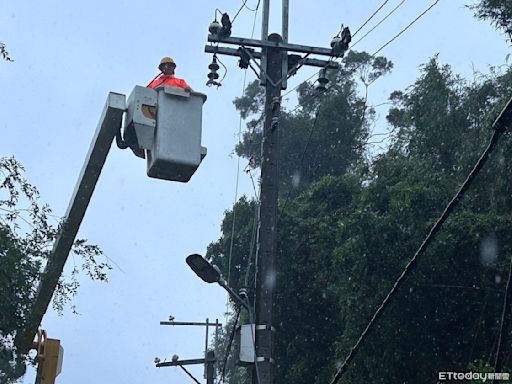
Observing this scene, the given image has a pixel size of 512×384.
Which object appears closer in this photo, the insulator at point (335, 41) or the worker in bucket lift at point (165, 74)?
the worker in bucket lift at point (165, 74)

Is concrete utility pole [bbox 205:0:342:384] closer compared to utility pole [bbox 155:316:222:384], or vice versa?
concrete utility pole [bbox 205:0:342:384]

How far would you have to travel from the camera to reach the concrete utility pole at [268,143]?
1016cm

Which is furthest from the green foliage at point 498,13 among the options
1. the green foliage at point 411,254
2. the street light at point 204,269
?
the street light at point 204,269

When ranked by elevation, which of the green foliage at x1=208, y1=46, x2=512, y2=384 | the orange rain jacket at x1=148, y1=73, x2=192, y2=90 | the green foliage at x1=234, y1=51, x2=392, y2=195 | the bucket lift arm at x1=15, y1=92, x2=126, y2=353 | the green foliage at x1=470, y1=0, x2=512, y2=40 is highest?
the green foliage at x1=234, y1=51, x2=392, y2=195

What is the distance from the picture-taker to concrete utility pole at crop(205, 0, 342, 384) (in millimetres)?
10164

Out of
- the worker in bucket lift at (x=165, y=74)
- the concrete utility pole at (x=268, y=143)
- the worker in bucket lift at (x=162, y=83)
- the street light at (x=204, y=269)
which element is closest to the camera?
the worker in bucket lift at (x=162, y=83)

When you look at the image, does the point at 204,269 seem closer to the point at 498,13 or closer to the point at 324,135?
the point at 498,13

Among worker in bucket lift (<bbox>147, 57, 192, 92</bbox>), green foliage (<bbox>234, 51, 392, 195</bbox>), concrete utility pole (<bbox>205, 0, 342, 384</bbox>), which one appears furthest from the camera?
green foliage (<bbox>234, 51, 392, 195</bbox>)

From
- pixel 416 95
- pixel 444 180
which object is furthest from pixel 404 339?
pixel 416 95

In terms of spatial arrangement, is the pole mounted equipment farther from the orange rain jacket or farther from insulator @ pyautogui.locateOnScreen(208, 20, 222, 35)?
the orange rain jacket

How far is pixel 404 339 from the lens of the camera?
19.5 meters

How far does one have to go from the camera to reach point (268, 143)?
10969 millimetres

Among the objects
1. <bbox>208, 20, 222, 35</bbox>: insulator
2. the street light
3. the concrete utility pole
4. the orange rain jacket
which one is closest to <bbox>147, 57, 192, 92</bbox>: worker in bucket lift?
the orange rain jacket

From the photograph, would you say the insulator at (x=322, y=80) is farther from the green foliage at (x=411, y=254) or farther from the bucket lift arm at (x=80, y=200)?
the bucket lift arm at (x=80, y=200)
